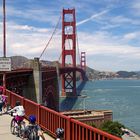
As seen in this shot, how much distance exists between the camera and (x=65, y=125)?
10578 millimetres

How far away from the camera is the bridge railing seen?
27.9 feet

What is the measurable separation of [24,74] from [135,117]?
160 ft

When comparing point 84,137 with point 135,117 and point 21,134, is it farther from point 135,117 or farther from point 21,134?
point 135,117

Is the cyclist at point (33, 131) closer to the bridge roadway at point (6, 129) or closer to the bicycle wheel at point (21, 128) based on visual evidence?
the bicycle wheel at point (21, 128)

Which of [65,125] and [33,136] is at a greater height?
[65,125]

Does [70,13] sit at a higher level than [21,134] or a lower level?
higher

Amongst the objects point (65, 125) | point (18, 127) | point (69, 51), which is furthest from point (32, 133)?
point (69, 51)

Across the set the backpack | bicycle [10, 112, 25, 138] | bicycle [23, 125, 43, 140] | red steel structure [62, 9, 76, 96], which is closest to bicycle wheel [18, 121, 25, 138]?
bicycle [10, 112, 25, 138]

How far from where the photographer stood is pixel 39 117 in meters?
13.1

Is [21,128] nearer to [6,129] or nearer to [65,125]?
[6,129]

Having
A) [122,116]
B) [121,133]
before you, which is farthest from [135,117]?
[121,133]

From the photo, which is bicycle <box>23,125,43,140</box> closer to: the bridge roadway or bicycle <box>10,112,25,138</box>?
bicycle <box>10,112,25,138</box>

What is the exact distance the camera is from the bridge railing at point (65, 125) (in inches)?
335

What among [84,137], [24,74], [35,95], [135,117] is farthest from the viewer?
[135,117]
